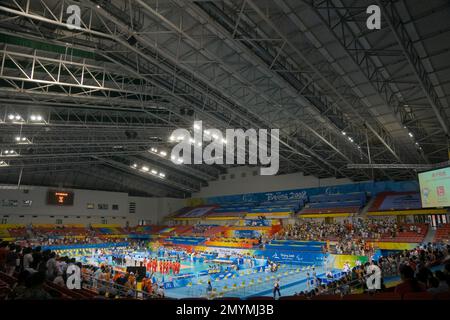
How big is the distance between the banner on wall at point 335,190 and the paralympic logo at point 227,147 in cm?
355

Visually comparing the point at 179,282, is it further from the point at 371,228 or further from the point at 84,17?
the point at 371,228

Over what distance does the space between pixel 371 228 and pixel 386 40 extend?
21.8 meters

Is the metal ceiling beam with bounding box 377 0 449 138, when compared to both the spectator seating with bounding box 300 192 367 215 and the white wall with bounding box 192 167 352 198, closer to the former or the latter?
the spectator seating with bounding box 300 192 367 215

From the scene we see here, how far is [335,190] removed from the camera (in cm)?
3938

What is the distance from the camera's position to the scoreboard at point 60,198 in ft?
145

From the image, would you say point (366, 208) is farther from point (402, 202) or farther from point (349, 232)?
point (349, 232)

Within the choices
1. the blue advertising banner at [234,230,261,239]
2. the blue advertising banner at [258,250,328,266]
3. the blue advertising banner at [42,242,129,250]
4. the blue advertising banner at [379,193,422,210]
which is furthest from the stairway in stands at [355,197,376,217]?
the blue advertising banner at [42,242,129,250]

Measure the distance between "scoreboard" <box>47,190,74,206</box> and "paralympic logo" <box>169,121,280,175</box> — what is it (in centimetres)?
1736

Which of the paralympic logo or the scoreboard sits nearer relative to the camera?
the paralympic logo

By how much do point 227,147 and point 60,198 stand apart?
27.2 meters

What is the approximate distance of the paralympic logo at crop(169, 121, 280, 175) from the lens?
28.3m

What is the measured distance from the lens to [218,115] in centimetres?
2402
